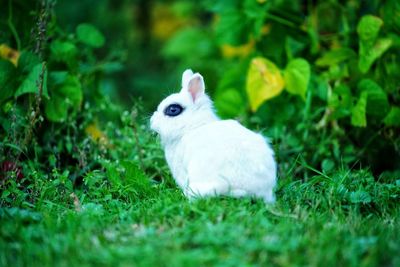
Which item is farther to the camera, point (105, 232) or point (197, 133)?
point (197, 133)

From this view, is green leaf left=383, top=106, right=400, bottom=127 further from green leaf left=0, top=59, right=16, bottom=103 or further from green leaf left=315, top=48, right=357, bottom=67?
green leaf left=0, top=59, right=16, bottom=103

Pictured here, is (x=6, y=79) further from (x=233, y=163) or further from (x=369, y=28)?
(x=369, y=28)

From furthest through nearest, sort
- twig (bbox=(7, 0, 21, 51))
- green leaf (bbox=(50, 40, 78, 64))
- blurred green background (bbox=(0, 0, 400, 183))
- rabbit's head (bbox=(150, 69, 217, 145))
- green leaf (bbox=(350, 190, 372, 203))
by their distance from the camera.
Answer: twig (bbox=(7, 0, 21, 51)) → green leaf (bbox=(50, 40, 78, 64)) → blurred green background (bbox=(0, 0, 400, 183)) → rabbit's head (bbox=(150, 69, 217, 145)) → green leaf (bbox=(350, 190, 372, 203))

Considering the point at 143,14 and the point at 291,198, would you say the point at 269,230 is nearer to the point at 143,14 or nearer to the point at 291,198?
the point at 291,198

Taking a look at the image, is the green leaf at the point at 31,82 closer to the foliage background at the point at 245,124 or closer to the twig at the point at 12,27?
the foliage background at the point at 245,124

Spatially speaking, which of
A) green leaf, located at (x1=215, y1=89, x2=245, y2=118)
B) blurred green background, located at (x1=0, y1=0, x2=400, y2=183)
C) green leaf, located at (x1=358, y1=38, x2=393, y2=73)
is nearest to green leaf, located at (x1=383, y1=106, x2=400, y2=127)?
blurred green background, located at (x1=0, y1=0, x2=400, y2=183)

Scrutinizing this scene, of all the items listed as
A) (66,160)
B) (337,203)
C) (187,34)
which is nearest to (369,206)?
(337,203)

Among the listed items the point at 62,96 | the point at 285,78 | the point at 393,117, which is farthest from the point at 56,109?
the point at 393,117
